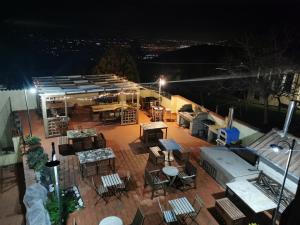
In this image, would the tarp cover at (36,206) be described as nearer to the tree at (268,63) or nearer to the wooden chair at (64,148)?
the wooden chair at (64,148)

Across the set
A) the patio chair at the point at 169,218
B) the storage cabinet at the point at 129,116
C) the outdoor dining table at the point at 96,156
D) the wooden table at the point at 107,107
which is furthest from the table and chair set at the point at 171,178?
the wooden table at the point at 107,107

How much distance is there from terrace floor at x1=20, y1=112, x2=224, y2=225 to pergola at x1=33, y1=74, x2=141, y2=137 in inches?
33.3

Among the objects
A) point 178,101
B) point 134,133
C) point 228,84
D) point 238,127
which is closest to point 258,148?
point 238,127

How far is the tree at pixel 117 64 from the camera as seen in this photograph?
73.9 feet

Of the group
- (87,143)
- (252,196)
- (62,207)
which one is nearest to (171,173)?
(252,196)

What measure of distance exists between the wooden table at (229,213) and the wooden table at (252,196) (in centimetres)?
37

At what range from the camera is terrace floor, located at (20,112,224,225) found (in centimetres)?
755

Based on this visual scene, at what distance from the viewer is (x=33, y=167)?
30.6 feet

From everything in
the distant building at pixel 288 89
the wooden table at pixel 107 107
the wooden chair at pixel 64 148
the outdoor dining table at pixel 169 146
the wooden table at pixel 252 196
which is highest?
the distant building at pixel 288 89

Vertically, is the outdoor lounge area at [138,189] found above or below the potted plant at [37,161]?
below

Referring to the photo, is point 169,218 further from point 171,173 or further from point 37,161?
point 37,161

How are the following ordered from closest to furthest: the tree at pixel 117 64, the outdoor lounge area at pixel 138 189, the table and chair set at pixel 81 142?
the outdoor lounge area at pixel 138 189
the table and chair set at pixel 81 142
the tree at pixel 117 64

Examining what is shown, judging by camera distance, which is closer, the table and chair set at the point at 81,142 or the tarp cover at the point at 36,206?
the tarp cover at the point at 36,206

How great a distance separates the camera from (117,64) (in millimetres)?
22750
